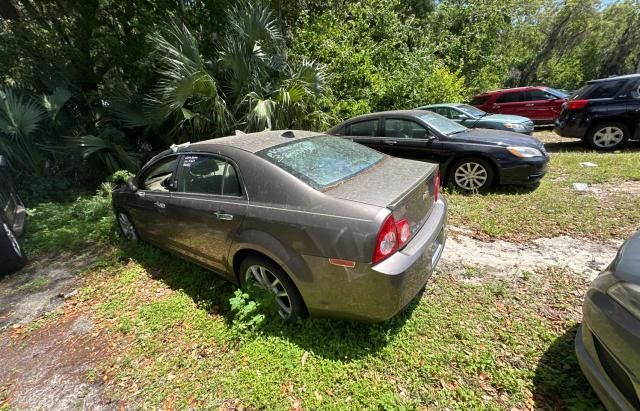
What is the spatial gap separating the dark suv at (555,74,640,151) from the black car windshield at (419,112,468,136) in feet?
11.3

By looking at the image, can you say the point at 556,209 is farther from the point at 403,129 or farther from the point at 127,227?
the point at 127,227

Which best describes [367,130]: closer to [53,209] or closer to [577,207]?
[577,207]

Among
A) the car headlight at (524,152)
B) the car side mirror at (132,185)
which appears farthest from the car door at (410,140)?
the car side mirror at (132,185)

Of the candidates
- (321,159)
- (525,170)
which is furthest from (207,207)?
(525,170)

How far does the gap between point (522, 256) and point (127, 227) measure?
4.64 m

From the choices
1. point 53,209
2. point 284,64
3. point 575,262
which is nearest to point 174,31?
point 284,64

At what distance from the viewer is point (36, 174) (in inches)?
257

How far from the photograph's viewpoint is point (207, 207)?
2615 mm

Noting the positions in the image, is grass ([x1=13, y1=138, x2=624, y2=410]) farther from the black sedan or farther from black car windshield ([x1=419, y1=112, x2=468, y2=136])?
black car windshield ([x1=419, y1=112, x2=468, y2=136])

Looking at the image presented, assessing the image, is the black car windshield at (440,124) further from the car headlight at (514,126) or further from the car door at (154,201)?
the car door at (154,201)

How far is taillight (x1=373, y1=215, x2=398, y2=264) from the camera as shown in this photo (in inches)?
73.4

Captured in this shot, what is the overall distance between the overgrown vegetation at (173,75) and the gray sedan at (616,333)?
5502mm

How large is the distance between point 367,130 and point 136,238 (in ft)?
12.9

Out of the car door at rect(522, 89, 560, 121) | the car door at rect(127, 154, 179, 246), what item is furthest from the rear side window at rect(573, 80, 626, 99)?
the car door at rect(127, 154, 179, 246)
